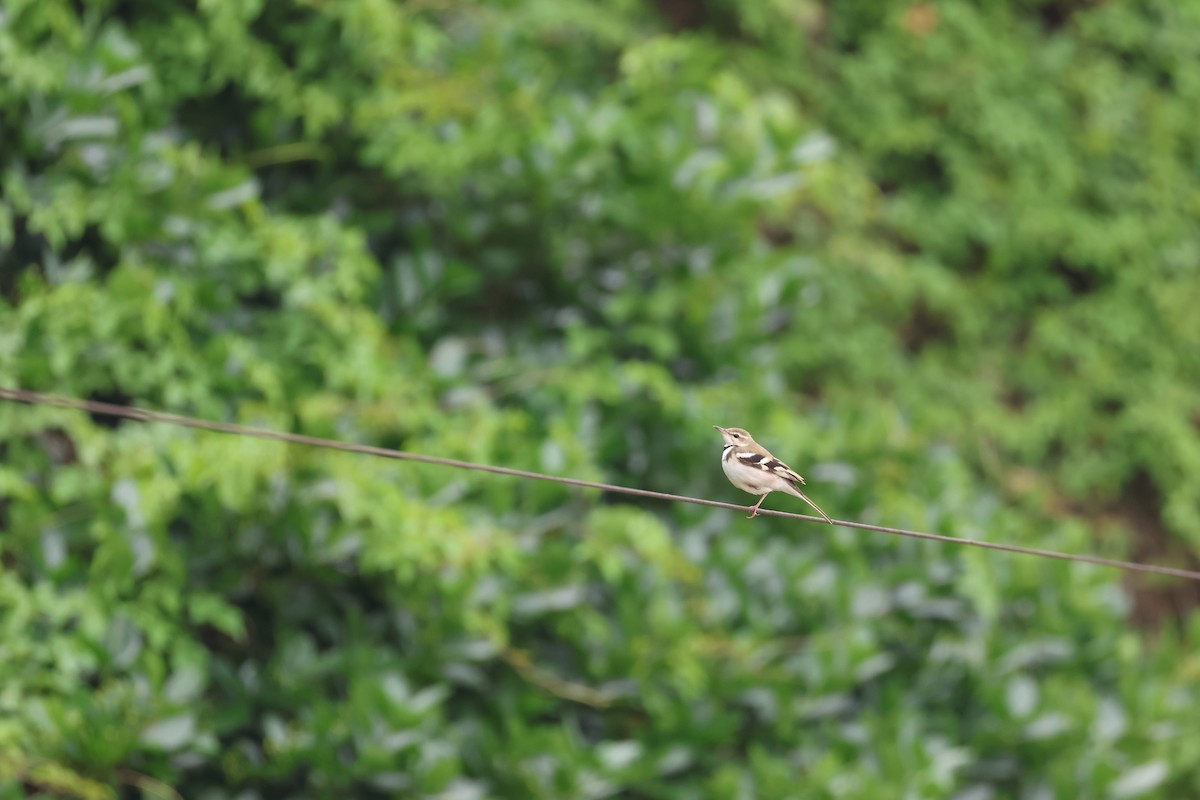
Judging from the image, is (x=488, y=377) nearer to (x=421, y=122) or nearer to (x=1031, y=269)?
(x=421, y=122)

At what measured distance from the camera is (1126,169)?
8.20 metres

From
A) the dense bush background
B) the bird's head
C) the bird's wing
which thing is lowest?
the dense bush background

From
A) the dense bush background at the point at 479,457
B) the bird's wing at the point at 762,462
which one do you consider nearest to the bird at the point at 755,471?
the bird's wing at the point at 762,462

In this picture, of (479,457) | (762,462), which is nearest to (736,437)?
(762,462)

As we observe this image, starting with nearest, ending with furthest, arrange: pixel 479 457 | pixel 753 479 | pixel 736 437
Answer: pixel 753 479, pixel 736 437, pixel 479 457

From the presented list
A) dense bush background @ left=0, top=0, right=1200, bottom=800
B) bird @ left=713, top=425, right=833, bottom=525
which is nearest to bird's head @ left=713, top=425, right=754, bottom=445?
bird @ left=713, top=425, right=833, bottom=525

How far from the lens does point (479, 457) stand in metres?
4.98

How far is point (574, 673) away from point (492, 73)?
8.82 feet

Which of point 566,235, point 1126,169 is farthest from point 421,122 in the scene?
point 1126,169

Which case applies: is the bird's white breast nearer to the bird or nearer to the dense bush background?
the bird

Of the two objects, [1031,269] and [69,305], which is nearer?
[69,305]

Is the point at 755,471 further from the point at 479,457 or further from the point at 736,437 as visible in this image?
the point at 479,457

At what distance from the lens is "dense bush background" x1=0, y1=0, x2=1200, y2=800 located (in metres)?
4.48

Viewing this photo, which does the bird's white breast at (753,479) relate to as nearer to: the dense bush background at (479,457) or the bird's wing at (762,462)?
the bird's wing at (762,462)
